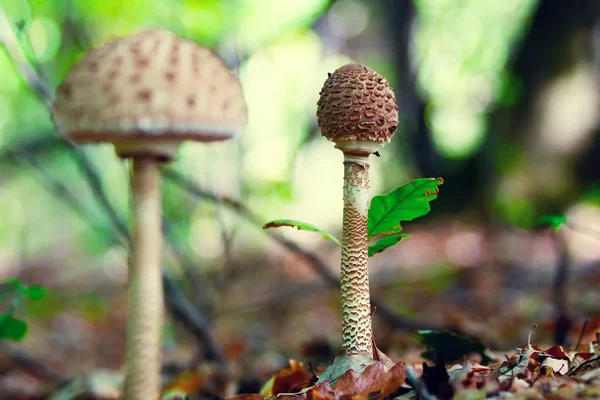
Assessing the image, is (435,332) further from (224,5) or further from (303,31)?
(303,31)

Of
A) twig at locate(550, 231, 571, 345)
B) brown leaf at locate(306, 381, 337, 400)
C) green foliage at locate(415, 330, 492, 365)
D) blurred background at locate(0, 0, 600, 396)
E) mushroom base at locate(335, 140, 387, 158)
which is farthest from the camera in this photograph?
blurred background at locate(0, 0, 600, 396)

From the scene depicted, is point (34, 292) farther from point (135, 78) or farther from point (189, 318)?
point (135, 78)

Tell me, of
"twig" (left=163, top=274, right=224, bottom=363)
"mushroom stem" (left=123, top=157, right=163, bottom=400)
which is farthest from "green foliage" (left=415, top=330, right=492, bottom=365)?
"twig" (left=163, top=274, right=224, bottom=363)

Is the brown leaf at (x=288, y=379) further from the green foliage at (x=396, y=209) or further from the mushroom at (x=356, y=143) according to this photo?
the green foliage at (x=396, y=209)

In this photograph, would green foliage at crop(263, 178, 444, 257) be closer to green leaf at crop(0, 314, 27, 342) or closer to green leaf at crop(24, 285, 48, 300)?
green leaf at crop(24, 285, 48, 300)

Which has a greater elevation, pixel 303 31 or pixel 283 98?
pixel 303 31

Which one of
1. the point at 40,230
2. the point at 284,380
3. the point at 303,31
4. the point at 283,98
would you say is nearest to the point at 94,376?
the point at 284,380

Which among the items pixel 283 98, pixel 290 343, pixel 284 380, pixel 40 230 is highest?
pixel 40 230
